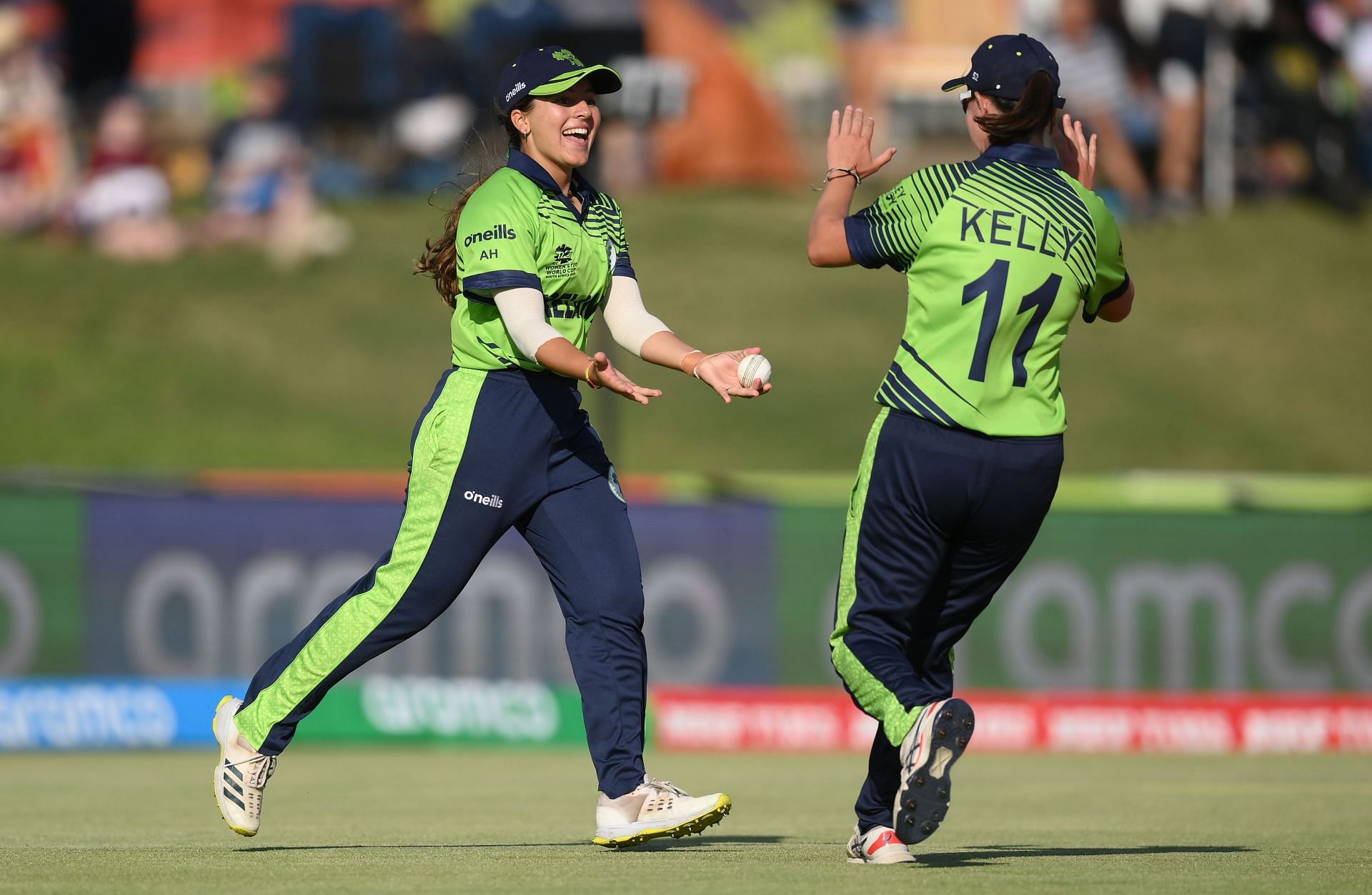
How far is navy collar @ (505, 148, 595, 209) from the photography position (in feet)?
18.9

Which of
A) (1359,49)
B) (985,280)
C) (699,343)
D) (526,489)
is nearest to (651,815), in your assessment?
(526,489)

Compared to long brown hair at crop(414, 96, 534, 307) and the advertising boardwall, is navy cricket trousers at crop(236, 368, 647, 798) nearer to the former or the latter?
long brown hair at crop(414, 96, 534, 307)

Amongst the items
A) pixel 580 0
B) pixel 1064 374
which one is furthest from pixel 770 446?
pixel 580 0

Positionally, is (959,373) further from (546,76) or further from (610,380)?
(546,76)

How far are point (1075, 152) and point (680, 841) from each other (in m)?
2.60

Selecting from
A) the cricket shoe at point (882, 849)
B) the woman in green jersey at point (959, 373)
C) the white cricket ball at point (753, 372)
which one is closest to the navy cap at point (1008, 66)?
the woman in green jersey at point (959, 373)

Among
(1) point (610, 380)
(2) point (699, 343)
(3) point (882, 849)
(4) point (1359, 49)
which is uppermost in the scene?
(4) point (1359, 49)

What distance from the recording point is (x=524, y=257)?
5.54m

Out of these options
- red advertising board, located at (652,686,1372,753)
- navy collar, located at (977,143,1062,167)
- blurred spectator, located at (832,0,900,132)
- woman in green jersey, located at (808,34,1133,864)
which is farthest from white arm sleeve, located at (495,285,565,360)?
blurred spectator, located at (832,0,900,132)

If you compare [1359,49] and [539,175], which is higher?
[1359,49]

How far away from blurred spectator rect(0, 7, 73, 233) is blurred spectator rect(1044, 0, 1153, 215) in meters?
12.7

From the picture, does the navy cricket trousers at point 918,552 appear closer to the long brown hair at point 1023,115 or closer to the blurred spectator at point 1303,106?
the long brown hair at point 1023,115

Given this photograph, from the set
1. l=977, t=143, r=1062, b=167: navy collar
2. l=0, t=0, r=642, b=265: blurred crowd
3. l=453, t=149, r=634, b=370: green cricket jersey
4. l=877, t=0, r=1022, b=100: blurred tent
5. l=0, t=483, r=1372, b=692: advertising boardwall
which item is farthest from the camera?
l=877, t=0, r=1022, b=100: blurred tent

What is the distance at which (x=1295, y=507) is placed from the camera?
44.7ft
